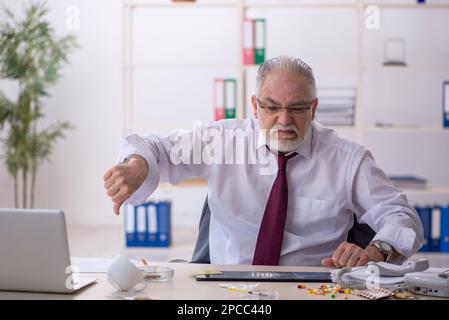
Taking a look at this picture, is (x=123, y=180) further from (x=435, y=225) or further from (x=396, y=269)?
(x=435, y=225)

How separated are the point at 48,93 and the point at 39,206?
3.28ft

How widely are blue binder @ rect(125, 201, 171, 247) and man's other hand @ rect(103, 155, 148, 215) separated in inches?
109

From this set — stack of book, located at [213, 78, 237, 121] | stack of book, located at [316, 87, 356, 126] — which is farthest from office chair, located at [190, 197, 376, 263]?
stack of book, located at [316, 87, 356, 126]

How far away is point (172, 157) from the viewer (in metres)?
2.21

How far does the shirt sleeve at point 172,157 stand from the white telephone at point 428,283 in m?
0.82

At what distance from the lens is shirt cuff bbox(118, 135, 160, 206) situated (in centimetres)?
199

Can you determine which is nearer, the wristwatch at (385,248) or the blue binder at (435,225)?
the wristwatch at (385,248)

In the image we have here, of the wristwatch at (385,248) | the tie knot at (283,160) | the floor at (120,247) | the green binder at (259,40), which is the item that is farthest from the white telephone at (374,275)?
the green binder at (259,40)

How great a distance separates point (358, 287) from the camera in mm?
1565

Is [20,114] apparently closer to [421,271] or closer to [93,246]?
[93,246]

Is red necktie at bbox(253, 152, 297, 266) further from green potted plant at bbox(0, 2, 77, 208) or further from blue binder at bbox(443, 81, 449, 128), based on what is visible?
green potted plant at bbox(0, 2, 77, 208)

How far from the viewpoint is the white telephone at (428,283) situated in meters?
1.50

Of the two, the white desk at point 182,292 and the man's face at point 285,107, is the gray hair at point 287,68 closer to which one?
the man's face at point 285,107

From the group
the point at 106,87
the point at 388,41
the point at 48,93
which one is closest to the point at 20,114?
the point at 48,93
